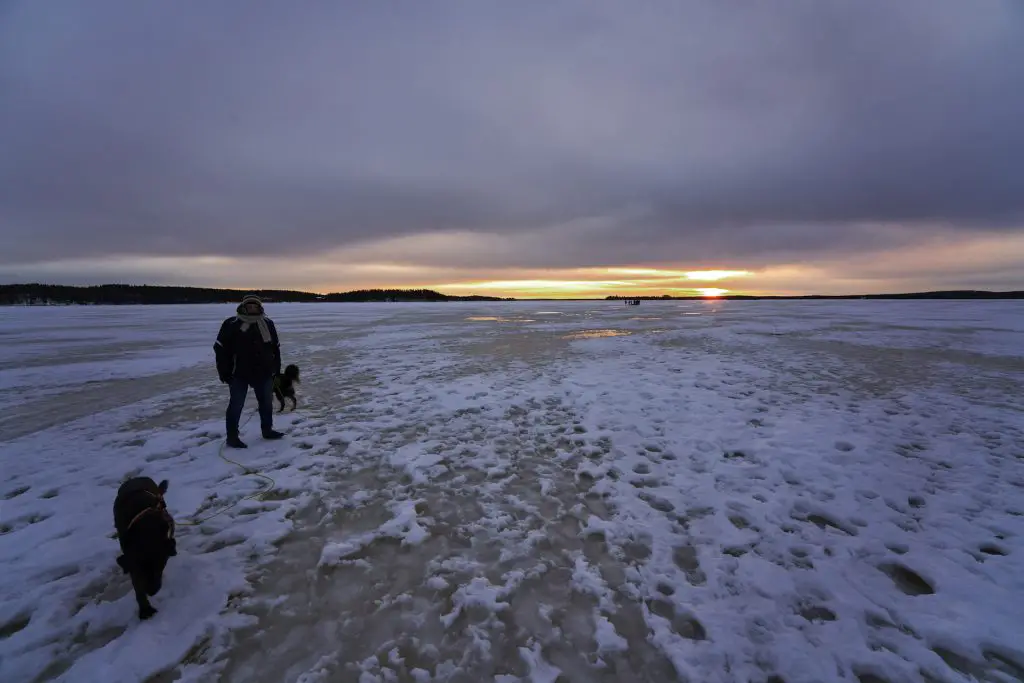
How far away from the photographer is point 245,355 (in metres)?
6.71

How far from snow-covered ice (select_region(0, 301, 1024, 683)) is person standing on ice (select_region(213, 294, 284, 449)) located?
856mm

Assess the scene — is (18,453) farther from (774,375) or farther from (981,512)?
(774,375)

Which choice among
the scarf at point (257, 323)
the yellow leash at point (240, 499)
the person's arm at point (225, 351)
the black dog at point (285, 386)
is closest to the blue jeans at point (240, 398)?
the person's arm at point (225, 351)

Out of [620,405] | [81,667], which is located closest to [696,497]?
[620,405]

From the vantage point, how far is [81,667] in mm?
2996

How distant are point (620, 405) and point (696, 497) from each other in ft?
13.5

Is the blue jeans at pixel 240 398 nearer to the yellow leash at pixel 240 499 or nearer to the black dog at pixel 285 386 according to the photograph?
the yellow leash at pixel 240 499

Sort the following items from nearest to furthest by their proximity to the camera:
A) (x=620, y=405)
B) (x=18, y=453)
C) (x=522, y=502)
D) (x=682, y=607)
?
A: (x=682, y=607), (x=522, y=502), (x=18, y=453), (x=620, y=405)

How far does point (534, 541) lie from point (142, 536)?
3.41m

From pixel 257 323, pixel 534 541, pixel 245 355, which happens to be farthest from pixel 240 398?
pixel 534 541

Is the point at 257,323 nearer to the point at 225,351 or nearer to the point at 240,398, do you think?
the point at 225,351

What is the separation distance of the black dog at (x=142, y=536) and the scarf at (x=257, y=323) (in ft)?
11.5

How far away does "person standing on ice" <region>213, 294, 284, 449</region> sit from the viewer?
21.7 feet

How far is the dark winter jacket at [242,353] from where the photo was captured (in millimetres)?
6591
